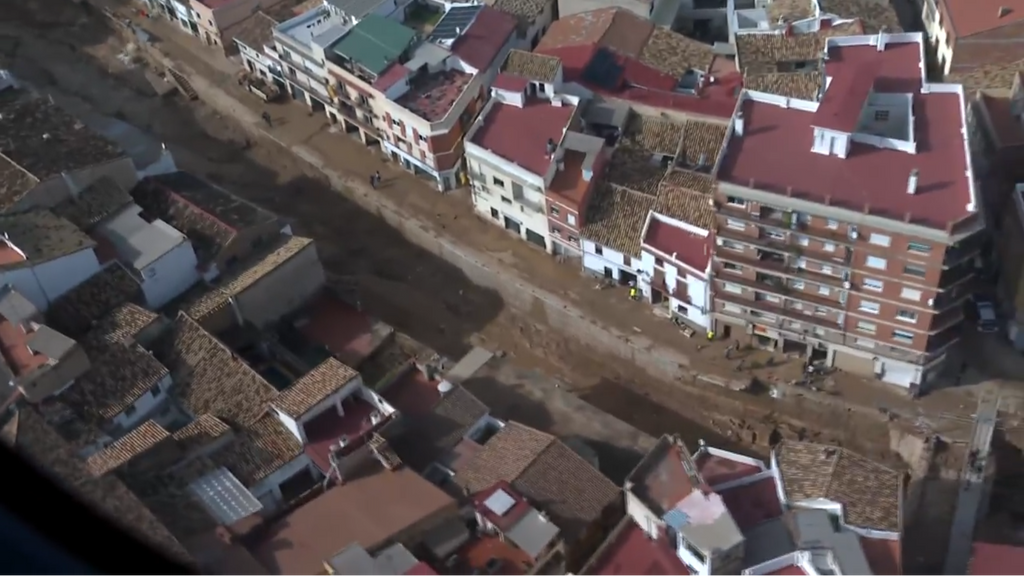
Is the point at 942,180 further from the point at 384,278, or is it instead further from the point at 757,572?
the point at 384,278

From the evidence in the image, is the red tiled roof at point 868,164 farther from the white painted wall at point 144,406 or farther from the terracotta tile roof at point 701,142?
the white painted wall at point 144,406

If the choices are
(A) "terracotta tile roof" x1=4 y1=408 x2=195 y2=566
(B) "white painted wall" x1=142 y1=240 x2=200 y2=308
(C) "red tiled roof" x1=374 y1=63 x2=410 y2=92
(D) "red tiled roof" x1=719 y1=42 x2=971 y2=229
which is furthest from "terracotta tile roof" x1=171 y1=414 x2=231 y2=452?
(D) "red tiled roof" x1=719 y1=42 x2=971 y2=229

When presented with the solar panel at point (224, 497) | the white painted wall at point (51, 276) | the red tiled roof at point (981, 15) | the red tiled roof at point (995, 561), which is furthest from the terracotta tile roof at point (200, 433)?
the red tiled roof at point (981, 15)

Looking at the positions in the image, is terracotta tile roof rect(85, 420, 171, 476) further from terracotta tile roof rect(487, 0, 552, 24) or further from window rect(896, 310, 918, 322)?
terracotta tile roof rect(487, 0, 552, 24)

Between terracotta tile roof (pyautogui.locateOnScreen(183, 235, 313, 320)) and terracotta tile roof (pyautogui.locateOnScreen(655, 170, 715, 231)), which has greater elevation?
terracotta tile roof (pyautogui.locateOnScreen(655, 170, 715, 231))

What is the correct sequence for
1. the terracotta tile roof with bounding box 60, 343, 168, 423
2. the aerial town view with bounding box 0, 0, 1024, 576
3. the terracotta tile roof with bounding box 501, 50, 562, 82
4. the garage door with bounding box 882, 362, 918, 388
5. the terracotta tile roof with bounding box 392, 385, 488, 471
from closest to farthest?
1. the aerial town view with bounding box 0, 0, 1024, 576
2. the terracotta tile roof with bounding box 60, 343, 168, 423
3. the terracotta tile roof with bounding box 392, 385, 488, 471
4. the garage door with bounding box 882, 362, 918, 388
5. the terracotta tile roof with bounding box 501, 50, 562, 82

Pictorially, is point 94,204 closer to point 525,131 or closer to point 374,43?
point 374,43
